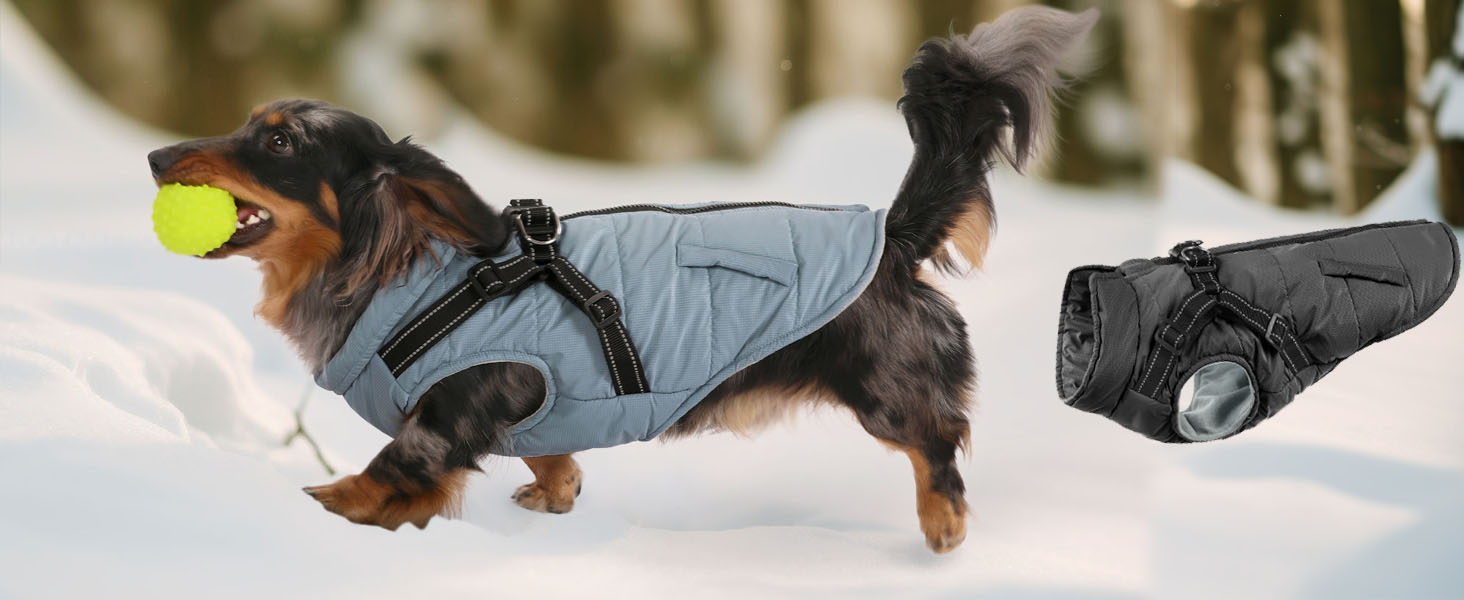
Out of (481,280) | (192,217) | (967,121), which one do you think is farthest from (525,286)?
(967,121)

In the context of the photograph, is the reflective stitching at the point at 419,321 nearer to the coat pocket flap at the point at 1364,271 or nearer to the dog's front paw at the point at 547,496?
the dog's front paw at the point at 547,496

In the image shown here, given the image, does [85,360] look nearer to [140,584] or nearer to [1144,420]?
[140,584]

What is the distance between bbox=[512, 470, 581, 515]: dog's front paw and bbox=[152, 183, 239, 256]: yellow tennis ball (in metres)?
0.68

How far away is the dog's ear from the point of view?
1750mm

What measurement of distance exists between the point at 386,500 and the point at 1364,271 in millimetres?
1580

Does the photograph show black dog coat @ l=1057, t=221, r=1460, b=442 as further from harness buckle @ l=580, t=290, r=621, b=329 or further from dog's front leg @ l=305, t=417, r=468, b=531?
dog's front leg @ l=305, t=417, r=468, b=531

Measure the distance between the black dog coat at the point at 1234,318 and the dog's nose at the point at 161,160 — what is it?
1360 mm

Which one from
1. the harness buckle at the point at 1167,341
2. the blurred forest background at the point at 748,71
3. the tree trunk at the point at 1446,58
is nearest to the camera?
the harness buckle at the point at 1167,341

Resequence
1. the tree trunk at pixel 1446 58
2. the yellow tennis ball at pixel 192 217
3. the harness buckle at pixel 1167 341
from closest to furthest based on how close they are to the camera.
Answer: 1. the yellow tennis ball at pixel 192 217
2. the harness buckle at pixel 1167 341
3. the tree trunk at pixel 1446 58

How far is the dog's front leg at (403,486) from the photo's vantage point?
1.76 meters

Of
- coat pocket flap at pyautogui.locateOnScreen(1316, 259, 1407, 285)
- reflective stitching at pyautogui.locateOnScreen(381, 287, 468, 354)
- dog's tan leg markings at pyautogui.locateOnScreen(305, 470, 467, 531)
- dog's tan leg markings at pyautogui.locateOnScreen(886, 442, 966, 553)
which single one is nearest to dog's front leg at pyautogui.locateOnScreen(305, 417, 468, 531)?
dog's tan leg markings at pyautogui.locateOnScreen(305, 470, 467, 531)

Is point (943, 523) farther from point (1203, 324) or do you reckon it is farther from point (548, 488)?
point (548, 488)

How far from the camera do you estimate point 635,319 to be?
70.4 inches

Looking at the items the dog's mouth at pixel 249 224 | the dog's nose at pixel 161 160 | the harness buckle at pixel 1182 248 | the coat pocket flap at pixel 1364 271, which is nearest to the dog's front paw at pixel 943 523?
→ the harness buckle at pixel 1182 248
